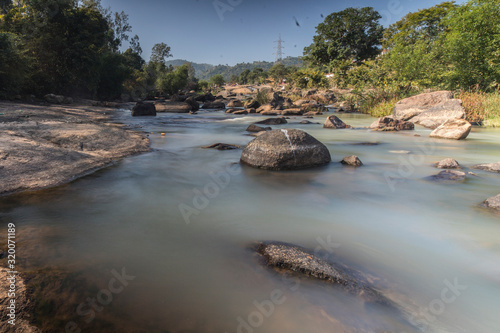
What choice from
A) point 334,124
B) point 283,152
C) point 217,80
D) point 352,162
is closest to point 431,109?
point 334,124

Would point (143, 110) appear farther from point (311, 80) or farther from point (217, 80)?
point (217, 80)

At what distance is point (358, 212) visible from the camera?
4.23 m

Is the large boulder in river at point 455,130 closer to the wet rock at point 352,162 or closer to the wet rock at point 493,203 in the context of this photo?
the wet rock at point 352,162

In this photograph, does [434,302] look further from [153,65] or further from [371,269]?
[153,65]

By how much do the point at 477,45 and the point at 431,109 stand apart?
6786 mm

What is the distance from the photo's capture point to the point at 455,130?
1082 centimetres

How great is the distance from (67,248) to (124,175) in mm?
2938

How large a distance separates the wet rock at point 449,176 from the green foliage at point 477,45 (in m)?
15.5

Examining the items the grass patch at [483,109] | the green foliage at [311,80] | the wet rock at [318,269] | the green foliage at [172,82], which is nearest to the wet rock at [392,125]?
the grass patch at [483,109]

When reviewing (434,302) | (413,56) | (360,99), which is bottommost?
(434,302)

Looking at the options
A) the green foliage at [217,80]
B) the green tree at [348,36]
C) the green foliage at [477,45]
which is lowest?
the green foliage at [477,45]

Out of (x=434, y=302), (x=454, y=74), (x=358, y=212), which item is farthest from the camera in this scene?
(x=454, y=74)

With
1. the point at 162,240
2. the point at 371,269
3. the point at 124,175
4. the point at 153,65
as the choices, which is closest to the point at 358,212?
the point at 371,269

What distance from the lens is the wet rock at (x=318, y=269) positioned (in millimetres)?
2389
